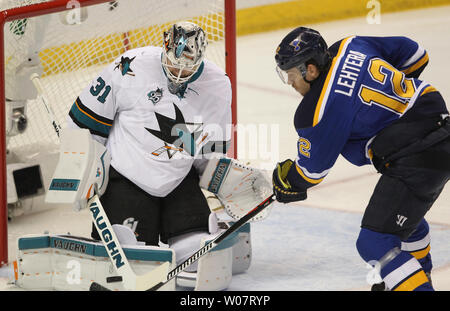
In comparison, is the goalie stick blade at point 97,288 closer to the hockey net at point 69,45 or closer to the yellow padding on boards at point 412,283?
the yellow padding on boards at point 412,283

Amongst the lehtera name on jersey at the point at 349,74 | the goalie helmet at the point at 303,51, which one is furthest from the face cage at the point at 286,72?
the lehtera name on jersey at the point at 349,74

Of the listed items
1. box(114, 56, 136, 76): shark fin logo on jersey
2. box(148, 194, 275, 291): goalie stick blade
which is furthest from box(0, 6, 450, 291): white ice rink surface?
box(114, 56, 136, 76): shark fin logo on jersey

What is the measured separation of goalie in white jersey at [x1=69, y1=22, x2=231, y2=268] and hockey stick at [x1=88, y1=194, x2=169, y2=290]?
0.11 m

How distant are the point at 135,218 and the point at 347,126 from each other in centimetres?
87

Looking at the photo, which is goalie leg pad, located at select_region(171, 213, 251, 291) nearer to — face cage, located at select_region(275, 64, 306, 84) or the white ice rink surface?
the white ice rink surface

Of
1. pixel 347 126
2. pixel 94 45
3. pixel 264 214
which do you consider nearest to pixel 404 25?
pixel 94 45

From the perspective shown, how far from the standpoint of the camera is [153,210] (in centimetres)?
289

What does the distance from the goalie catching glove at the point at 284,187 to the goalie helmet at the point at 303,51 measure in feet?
1.16

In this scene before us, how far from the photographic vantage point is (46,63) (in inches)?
155

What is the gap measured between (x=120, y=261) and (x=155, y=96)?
60 centimetres

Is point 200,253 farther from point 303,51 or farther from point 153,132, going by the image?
point 303,51

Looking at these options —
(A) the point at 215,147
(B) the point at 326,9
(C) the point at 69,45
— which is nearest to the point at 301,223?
(A) the point at 215,147

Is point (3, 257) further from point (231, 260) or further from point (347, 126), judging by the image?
point (347, 126)

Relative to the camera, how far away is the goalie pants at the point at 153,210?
9.33 ft
